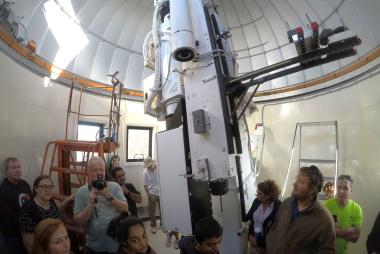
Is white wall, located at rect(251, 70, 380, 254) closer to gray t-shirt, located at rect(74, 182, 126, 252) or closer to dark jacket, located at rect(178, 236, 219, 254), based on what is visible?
dark jacket, located at rect(178, 236, 219, 254)

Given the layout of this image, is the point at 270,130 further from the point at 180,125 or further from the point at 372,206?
Answer: the point at 180,125

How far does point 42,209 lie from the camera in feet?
6.86

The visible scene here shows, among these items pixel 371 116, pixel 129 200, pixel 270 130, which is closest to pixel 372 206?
pixel 371 116

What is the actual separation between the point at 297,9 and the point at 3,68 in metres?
5.02

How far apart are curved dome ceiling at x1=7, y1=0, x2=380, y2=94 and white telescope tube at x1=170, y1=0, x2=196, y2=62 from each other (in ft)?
8.39

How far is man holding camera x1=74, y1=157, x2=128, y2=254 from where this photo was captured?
6.39ft

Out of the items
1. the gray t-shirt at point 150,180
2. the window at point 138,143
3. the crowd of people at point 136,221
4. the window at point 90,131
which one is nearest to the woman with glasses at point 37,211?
the crowd of people at point 136,221

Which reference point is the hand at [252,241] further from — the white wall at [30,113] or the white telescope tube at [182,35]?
the white wall at [30,113]

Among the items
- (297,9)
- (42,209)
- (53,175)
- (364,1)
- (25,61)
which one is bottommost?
(42,209)

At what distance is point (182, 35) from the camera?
234 cm

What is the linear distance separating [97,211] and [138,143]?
3888mm

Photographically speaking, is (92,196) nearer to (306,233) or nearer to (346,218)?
(306,233)

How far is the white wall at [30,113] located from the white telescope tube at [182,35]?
2.39 metres

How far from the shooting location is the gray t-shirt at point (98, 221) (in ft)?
6.51
